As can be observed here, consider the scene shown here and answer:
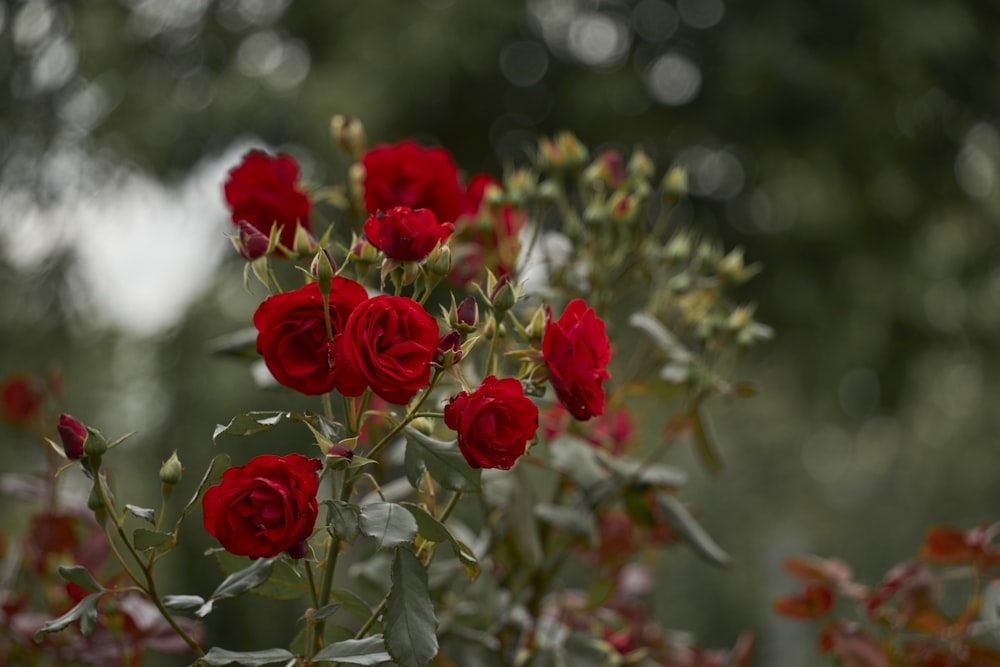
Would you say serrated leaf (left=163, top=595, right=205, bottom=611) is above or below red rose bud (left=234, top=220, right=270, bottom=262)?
below

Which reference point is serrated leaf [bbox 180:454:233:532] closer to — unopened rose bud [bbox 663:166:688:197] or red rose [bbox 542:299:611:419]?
red rose [bbox 542:299:611:419]

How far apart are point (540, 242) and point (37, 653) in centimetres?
53

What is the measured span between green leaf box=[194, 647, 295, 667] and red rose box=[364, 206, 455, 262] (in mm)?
210

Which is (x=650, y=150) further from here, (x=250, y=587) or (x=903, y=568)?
(x=250, y=587)

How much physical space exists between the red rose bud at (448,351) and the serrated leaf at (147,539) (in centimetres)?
16

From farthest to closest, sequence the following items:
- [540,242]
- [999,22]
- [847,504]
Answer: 1. [847,504]
2. [999,22]
3. [540,242]

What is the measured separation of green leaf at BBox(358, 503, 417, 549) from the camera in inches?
20.1

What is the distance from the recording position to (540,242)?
3.26ft

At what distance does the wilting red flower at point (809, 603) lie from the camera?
0.82 m

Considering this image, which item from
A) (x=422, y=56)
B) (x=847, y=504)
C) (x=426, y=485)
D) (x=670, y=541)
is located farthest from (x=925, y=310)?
(x=426, y=485)

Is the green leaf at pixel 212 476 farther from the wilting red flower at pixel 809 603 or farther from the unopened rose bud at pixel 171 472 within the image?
the wilting red flower at pixel 809 603

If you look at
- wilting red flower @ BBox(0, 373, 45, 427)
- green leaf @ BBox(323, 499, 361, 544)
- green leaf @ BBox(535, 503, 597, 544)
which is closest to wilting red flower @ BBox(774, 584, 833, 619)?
green leaf @ BBox(535, 503, 597, 544)

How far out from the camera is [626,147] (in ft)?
11.6

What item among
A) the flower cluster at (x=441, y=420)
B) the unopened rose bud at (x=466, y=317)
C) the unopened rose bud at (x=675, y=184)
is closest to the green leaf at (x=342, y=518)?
the flower cluster at (x=441, y=420)
